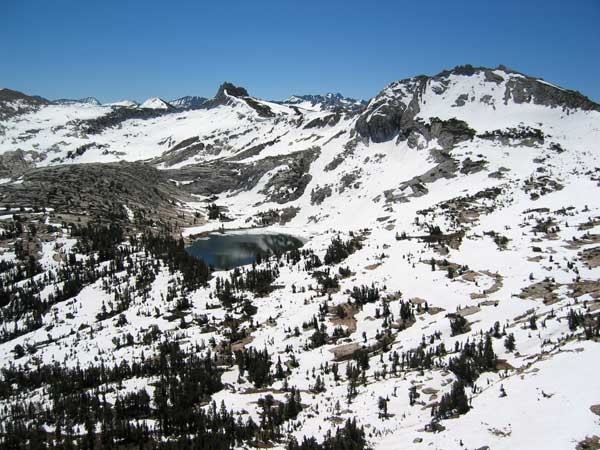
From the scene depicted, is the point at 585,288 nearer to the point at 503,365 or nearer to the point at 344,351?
the point at 503,365

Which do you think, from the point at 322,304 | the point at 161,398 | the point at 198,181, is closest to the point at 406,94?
the point at 198,181

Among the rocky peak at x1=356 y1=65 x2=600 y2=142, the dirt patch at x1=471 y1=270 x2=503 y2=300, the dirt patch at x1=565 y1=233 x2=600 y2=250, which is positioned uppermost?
the rocky peak at x1=356 y1=65 x2=600 y2=142

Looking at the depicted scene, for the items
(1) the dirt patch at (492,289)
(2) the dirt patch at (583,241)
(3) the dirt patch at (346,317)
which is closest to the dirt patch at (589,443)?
(1) the dirt patch at (492,289)

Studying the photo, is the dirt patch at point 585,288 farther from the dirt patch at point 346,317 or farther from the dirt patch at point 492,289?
the dirt patch at point 346,317

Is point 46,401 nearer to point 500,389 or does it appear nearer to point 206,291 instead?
point 206,291

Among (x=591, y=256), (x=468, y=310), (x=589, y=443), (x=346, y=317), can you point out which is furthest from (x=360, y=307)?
(x=589, y=443)

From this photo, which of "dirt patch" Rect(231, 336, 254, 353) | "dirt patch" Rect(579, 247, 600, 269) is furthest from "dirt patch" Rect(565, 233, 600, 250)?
"dirt patch" Rect(231, 336, 254, 353)

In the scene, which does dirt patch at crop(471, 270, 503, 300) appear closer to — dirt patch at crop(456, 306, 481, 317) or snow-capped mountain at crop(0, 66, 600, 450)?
snow-capped mountain at crop(0, 66, 600, 450)
